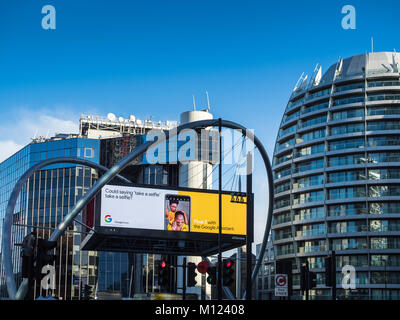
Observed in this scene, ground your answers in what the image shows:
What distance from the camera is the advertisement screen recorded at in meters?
56.0

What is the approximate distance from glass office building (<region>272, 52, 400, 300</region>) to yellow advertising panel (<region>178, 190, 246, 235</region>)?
41.3 m

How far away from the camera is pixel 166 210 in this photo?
57.8 metres

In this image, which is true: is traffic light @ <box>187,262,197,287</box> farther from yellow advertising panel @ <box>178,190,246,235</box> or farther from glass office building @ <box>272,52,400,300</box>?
glass office building @ <box>272,52,400,300</box>

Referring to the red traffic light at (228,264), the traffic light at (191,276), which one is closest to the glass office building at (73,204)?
the traffic light at (191,276)

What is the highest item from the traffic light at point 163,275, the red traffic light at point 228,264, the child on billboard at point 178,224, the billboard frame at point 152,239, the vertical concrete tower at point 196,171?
the vertical concrete tower at point 196,171

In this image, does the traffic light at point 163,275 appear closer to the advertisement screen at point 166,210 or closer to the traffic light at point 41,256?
the traffic light at point 41,256

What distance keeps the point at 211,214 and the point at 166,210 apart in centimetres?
445

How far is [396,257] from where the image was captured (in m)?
95.7

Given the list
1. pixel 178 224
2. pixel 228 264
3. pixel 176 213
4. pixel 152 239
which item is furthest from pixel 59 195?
pixel 228 264

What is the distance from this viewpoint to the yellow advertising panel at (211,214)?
58.6 m

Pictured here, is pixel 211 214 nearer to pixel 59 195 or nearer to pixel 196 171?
pixel 196 171

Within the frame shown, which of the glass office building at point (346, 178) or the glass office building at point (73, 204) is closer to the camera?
the glass office building at point (346, 178)
